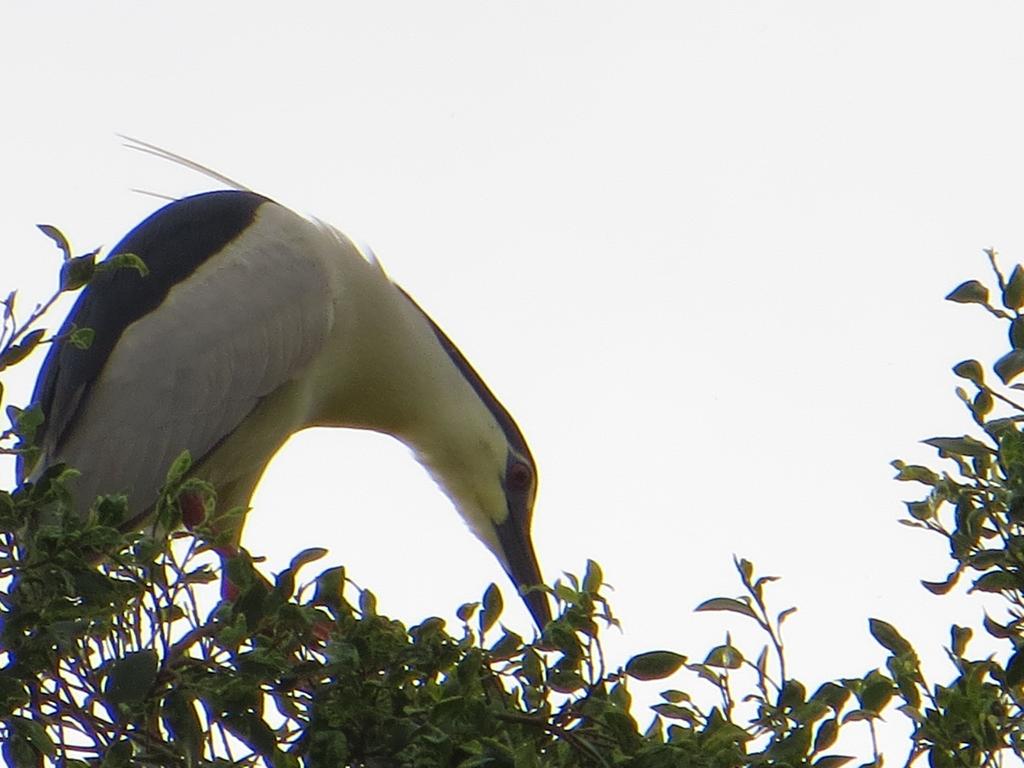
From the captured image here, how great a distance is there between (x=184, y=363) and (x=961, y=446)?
80.7 inches

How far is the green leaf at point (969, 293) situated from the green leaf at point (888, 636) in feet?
1.29

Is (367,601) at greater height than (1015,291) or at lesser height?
lesser

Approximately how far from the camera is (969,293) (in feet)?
5.42

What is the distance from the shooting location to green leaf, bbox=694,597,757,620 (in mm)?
1682

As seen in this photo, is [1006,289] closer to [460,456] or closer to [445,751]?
[445,751]

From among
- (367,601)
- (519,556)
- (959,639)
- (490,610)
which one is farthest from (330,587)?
(519,556)

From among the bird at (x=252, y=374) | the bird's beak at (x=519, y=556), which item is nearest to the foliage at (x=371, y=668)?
the bird at (x=252, y=374)

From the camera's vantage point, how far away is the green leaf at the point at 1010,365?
164 cm

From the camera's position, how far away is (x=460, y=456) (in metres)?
3.90

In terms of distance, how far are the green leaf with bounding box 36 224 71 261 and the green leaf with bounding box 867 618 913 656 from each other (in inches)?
41.0

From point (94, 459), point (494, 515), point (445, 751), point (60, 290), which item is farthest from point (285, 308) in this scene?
point (445, 751)

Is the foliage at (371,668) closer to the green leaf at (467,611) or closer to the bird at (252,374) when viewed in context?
the green leaf at (467,611)

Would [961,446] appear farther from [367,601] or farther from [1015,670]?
[367,601]

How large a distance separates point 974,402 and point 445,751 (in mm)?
732
